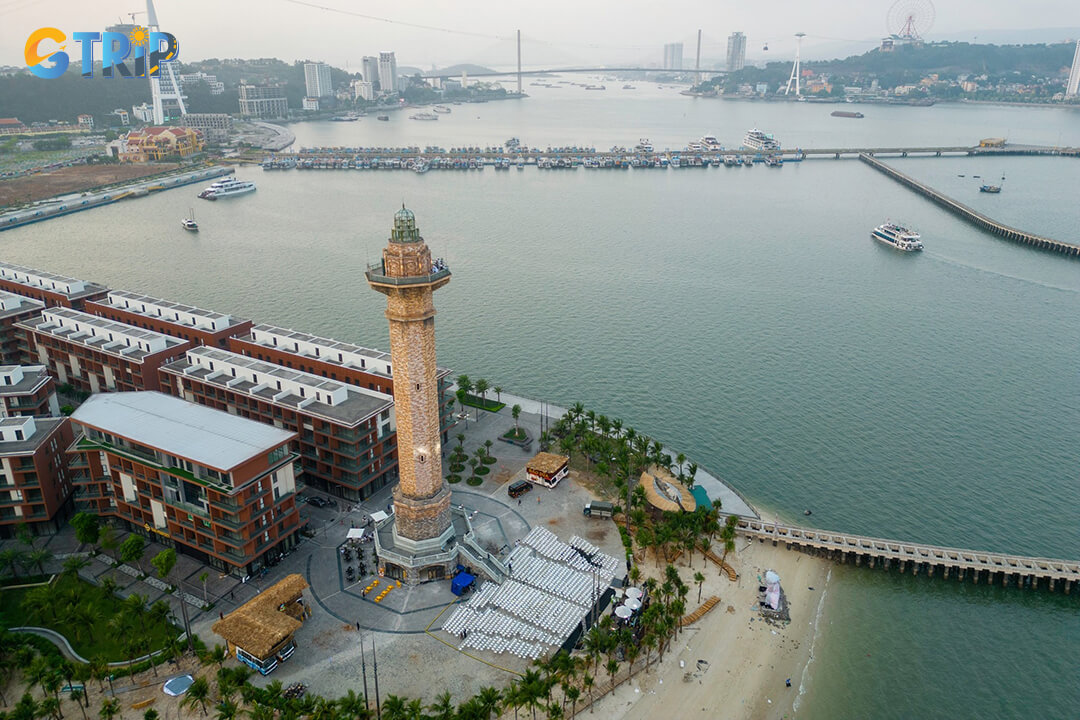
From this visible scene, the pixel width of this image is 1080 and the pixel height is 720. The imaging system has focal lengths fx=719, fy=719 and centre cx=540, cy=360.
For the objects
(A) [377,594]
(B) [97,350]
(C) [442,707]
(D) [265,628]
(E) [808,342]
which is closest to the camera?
(C) [442,707]

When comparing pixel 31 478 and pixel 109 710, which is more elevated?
pixel 31 478

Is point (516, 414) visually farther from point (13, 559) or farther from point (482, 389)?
point (13, 559)

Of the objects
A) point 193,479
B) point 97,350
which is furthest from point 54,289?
point 193,479

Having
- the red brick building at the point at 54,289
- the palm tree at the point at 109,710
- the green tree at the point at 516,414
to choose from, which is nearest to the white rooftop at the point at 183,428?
the palm tree at the point at 109,710

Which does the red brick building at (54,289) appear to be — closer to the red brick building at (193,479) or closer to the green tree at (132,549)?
the red brick building at (193,479)

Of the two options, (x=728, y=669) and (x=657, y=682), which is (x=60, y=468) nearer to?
(x=657, y=682)

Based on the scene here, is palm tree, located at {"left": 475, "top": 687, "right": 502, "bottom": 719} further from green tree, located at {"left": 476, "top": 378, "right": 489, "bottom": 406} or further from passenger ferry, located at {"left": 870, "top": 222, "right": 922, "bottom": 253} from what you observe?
passenger ferry, located at {"left": 870, "top": 222, "right": 922, "bottom": 253}

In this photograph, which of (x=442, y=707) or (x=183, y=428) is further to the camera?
(x=183, y=428)

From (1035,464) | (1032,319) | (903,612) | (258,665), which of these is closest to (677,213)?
(1032,319)
